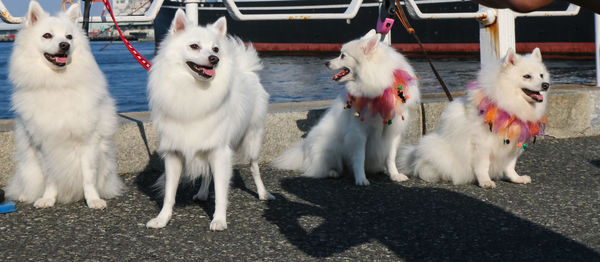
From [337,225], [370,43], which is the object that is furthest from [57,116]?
[370,43]

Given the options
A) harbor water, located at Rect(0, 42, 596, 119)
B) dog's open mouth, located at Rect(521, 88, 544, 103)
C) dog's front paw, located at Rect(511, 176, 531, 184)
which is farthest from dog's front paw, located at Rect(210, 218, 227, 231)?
harbor water, located at Rect(0, 42, 596, 119)

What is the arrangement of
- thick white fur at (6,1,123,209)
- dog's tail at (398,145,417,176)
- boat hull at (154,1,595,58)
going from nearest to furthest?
thick white fur at (6,1,123,209)
dog's tail at (398,145,417,176)
boat hull at (154,1,595,58)

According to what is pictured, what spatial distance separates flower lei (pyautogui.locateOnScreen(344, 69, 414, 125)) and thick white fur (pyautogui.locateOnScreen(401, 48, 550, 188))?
0.37m

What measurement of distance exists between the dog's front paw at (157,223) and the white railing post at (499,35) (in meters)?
4.08

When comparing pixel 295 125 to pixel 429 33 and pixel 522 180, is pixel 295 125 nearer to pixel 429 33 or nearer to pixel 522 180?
pixel 522 180

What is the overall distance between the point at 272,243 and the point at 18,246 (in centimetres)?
129

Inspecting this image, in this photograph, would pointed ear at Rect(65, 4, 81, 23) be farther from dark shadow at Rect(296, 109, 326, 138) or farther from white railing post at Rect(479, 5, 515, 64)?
white railing post at Rect(479, 5, 515, 64)

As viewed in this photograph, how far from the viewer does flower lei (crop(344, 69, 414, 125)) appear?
4.93 meters

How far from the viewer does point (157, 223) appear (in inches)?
142

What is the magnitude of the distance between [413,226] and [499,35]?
365 cm

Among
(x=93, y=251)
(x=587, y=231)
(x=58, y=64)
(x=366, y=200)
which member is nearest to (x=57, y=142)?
(x=58, y=64)

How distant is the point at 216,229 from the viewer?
11.7ft

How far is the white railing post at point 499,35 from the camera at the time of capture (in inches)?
256

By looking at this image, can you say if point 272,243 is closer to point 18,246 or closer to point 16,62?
point 18,246
